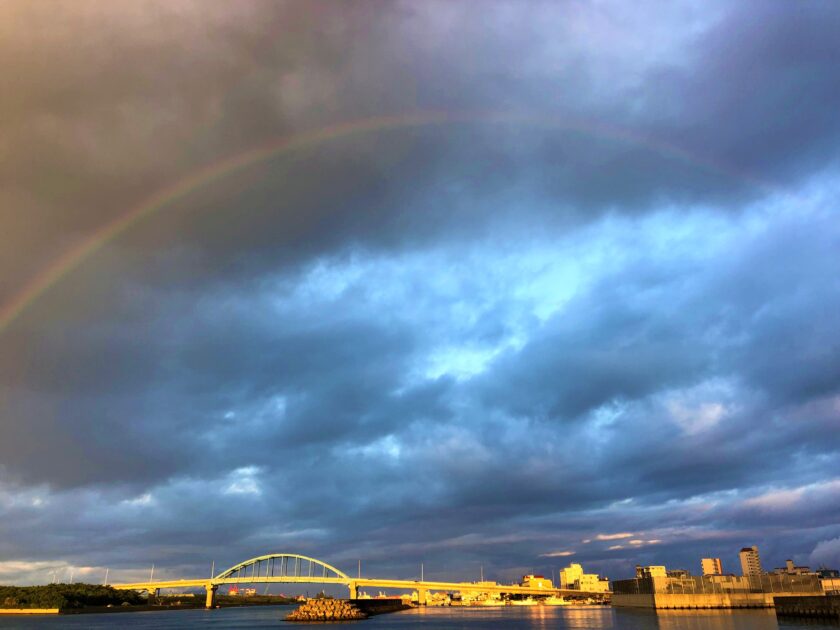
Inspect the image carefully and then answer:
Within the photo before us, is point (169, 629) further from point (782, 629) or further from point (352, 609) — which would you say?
point (782, 629)

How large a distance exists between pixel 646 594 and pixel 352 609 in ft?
280

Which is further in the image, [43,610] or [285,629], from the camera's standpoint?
[43,610]

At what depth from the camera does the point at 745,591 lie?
502ft

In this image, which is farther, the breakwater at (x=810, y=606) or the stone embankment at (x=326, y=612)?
the stone embankment at (x=326, y=612)

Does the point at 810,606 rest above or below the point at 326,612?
above

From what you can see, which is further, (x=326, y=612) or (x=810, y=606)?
(x=326, y=612)

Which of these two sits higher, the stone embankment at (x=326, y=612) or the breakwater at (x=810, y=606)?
the breakwater at (x=810, y=606)

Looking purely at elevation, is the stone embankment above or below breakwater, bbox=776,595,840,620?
below

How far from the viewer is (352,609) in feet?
584

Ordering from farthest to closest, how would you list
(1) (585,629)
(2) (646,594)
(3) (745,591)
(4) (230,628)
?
(2) (646,594), (3) (745,591), (4) (230,628), (1) (585,629)

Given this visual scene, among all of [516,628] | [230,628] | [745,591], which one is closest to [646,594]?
[745,591]

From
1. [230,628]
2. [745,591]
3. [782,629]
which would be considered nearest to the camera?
[782,629]

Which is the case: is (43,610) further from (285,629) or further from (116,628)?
(285,629)

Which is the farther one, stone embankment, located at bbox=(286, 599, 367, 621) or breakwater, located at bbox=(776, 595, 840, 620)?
stone embankment, located at bbox=(286, 599, 367, 621)
